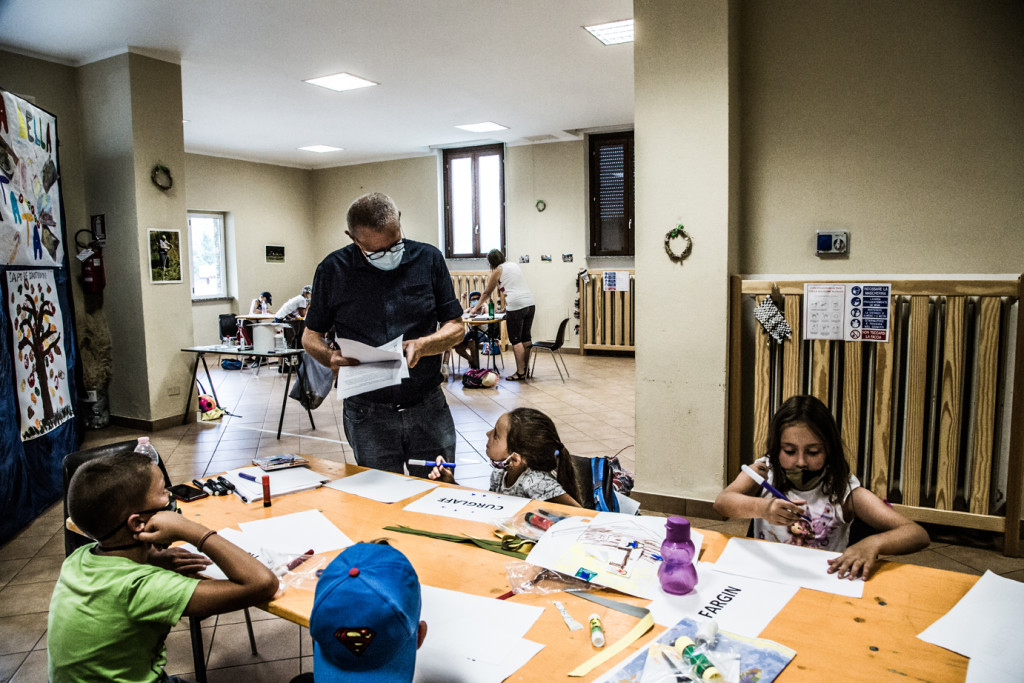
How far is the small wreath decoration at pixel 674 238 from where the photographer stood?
11.0ft

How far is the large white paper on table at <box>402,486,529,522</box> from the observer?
1.81 metres

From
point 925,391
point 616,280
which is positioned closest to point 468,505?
point 925,391

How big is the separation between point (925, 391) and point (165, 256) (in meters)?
5.72

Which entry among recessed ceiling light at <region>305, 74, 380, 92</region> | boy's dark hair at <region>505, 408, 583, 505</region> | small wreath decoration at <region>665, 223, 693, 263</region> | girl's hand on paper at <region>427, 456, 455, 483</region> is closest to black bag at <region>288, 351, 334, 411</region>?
recessed ceiling light at <region>305, 74, 380, 92</region>

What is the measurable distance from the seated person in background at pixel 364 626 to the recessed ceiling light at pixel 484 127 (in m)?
8.62

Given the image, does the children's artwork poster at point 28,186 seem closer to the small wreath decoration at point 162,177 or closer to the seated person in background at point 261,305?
the small wreath decoration at point 162,177

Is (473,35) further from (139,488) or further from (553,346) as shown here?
(139,488)

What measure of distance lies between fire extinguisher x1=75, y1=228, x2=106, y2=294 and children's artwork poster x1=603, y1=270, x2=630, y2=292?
6.28 meters

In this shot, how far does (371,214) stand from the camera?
2.20 m

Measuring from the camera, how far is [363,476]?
216 cm

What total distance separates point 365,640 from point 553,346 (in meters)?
6.91

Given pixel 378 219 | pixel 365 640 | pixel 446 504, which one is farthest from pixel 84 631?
pixel 378 219

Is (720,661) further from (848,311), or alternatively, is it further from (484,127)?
(484,127)

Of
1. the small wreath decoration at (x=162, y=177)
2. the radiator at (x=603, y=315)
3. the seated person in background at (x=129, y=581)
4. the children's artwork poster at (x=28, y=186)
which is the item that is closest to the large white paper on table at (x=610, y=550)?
the seated person in background at (x=129, y=581)
